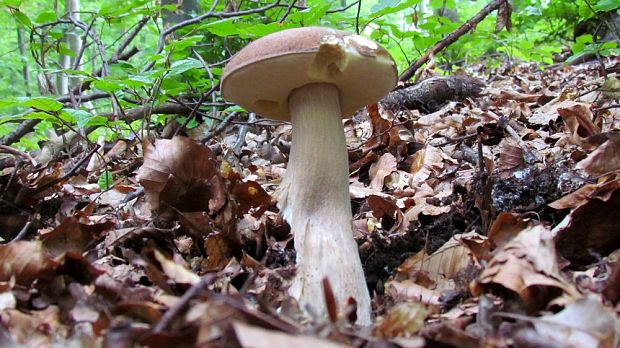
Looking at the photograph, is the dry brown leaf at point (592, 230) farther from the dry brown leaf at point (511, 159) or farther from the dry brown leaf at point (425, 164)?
the dry brown leaf at point (425, 164)

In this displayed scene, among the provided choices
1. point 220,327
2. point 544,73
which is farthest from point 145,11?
point 544,73

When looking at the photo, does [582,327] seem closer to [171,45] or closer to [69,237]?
[69,237]

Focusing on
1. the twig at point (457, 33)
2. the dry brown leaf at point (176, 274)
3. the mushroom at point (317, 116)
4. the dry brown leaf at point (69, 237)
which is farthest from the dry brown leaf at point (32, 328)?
the twig at point (457, 33)

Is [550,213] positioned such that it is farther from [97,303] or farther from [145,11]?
[145,11]

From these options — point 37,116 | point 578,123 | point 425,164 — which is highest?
point 37,116

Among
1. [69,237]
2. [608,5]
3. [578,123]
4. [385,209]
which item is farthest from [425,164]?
[69,237]

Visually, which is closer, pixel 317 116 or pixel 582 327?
pixel 582 327

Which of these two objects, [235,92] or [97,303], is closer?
[97,303]

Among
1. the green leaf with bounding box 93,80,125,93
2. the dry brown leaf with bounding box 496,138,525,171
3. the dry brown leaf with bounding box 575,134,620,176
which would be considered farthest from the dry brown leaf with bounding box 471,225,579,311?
the green leaf with bounding box 93,80,125,93
